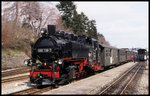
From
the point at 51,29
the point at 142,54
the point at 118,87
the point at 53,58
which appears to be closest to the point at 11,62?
the point at 51,29

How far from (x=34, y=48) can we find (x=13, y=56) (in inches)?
623

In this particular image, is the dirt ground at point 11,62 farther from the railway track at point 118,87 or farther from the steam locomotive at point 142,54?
the steam locomotive at point 142,54

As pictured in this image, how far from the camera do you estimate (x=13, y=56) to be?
27.0m

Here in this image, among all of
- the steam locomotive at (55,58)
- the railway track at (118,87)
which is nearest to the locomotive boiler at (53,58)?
the steam locomotive at (55,58)

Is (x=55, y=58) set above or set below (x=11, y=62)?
above

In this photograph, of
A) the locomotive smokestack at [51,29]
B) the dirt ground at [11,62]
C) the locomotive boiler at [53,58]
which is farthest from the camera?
the dirt ground at [11,62]

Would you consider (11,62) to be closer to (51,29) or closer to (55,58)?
(51,29)

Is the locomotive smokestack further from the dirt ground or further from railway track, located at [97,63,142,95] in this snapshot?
the dirt ground

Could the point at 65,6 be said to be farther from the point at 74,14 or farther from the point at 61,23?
the point at 61,23

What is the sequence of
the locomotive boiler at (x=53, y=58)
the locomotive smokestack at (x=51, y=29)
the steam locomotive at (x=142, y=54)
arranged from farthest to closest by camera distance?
the steam locomotive at (x=142, y=54)
the locomotive smokestack at (x=51, y=29)
the locomotive boiler at (x=53, y=58)

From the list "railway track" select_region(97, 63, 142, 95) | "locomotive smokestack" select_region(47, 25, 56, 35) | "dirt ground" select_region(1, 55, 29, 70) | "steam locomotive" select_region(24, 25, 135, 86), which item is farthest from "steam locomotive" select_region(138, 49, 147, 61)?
"locomotive smokestack" select_region(47, 25, 56, 35)

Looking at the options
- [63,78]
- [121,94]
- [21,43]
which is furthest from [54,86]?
[21,43]

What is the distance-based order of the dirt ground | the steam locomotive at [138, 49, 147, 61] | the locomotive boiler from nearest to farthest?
the locomotive boiler → the dirt ground → the steam locomotive at [138, 49, 147, 61]

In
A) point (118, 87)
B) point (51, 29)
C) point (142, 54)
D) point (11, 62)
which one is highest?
point (51, 29)
